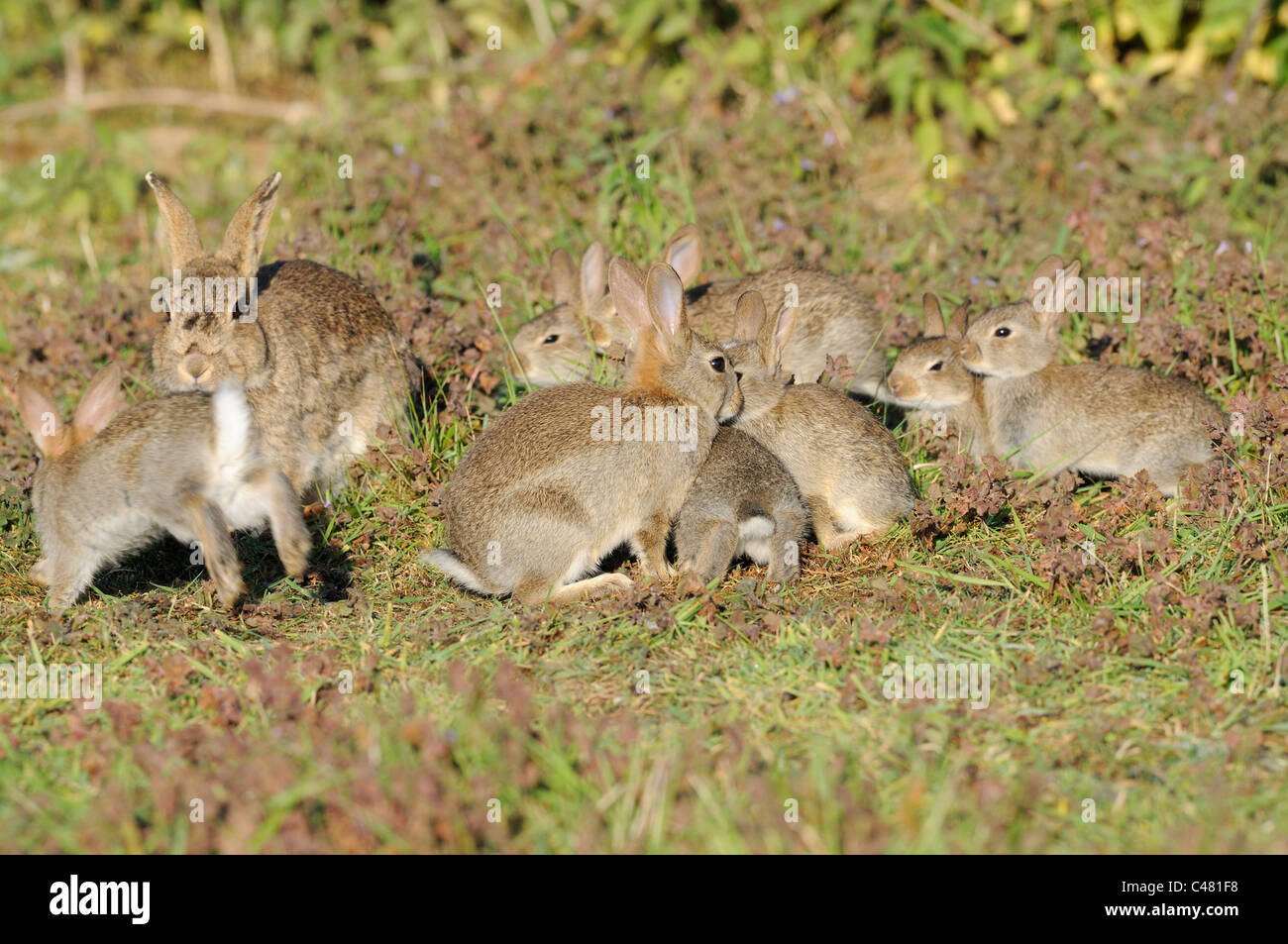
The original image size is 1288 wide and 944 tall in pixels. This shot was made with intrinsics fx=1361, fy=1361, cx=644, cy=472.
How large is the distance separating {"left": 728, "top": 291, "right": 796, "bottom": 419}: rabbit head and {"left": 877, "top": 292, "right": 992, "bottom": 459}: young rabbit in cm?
58

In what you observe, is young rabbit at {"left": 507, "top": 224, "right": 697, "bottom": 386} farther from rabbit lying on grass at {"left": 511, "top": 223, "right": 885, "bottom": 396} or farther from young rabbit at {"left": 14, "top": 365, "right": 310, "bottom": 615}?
young rabbit at {"left": 14, "top": 365, "right": 310, "bottom": 615}

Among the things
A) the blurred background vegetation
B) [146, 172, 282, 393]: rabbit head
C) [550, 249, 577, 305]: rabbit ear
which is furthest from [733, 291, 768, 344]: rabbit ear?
the blurred background vegetation

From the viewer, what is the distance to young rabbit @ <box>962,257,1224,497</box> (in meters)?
5.73

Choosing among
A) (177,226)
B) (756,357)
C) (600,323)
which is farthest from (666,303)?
(177,226)

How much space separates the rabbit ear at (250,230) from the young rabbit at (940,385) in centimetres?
278

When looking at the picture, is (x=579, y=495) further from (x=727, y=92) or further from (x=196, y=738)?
(x=727, y=92)

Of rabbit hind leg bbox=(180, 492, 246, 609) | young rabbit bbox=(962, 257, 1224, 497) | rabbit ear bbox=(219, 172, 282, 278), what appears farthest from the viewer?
young rabbit bbox=(962, 257, 1224, 497)

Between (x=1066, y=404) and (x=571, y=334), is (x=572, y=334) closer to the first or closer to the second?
(x=571, y=334)

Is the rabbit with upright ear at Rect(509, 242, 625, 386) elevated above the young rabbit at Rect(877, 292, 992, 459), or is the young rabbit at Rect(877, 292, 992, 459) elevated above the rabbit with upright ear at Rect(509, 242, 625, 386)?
the rabbit with upright ear at Rect(509, 242, 625, 386)

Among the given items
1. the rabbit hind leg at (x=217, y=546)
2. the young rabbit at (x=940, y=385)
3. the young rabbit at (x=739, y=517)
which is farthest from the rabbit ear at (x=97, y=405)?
the young rabbit at (x=940, y=385)

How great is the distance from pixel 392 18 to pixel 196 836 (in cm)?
858

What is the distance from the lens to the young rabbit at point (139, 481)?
485 cm

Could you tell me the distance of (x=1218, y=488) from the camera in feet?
17.0

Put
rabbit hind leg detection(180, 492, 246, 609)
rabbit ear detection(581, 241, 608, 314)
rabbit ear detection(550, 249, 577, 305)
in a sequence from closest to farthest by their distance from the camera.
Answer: rabbit hind leg detection(180, 492, 246, 609) < rabbit ear detection(581, 241, 608, 314) < rabbit ear detection(550, 249, 577, 305)
